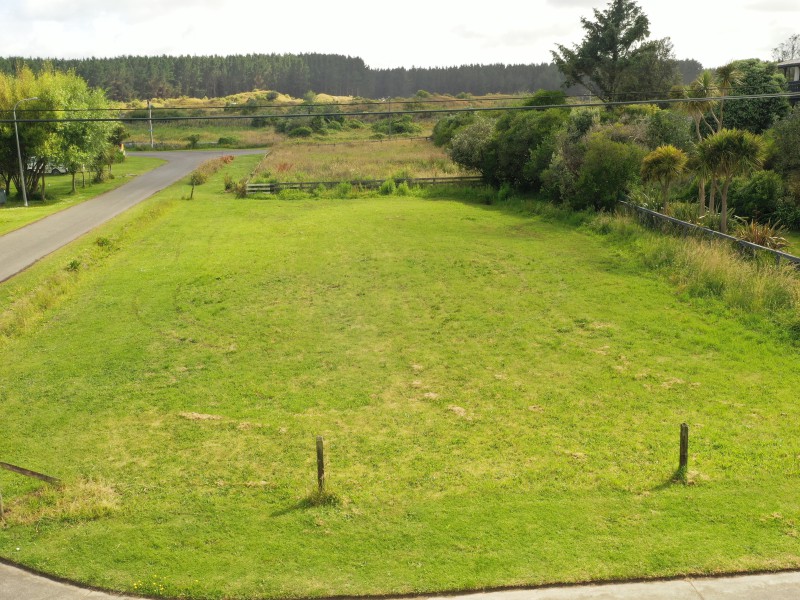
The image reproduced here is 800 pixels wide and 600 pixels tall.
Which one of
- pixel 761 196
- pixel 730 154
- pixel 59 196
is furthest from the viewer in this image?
pixel 59 196

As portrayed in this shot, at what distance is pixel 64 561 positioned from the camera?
464 inches

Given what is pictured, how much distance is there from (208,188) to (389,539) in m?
49.6

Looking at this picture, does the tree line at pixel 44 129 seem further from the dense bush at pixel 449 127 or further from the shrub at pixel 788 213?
the shrub at pixel 788 213

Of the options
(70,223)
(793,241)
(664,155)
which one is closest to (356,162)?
(70,223)

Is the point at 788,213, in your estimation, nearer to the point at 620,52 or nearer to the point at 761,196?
the point at 761,196

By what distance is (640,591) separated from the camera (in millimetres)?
10844

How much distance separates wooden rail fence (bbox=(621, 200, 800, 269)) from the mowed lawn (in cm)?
331

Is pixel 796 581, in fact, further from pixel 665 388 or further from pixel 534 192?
pixel 534 192

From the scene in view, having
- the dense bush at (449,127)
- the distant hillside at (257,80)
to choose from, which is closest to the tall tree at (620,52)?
the dense bush at (449,127)

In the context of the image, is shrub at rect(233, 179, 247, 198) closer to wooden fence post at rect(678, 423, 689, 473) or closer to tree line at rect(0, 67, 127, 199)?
tree line at rect(0, 67, 127, 199)

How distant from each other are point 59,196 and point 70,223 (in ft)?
46.9

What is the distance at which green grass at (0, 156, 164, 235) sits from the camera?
4375 cm

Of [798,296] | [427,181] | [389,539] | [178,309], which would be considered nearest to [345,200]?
[427,181]

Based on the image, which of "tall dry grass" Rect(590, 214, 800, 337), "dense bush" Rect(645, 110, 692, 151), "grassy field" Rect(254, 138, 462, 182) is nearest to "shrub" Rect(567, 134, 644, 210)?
"dense bush" Rect(645, 110, 692, 151)
